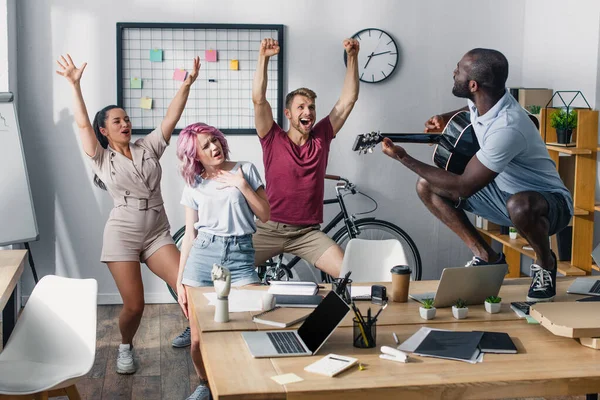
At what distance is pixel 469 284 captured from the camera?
3.07 m

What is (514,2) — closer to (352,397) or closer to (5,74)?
(5,74)

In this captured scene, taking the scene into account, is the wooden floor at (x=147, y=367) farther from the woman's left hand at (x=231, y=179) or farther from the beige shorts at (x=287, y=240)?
the woman's left hand at (x=231, y=179)

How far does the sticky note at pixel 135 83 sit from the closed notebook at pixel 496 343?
135 inches

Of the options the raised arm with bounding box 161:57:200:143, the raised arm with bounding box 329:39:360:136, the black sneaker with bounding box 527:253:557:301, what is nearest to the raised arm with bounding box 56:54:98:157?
the raised arm with bounding box 161:57:200:143

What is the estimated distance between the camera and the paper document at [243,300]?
118 inches

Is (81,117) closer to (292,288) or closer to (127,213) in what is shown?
(127,213)

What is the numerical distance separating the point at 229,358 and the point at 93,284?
3.13 ft

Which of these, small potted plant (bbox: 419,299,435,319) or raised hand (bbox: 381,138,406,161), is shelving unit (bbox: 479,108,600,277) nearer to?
raised hand (bbox: 381,138,406,161)

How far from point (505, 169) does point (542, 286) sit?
0.48 m

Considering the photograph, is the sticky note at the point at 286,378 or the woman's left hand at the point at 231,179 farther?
the woman's left hand at the point at 231,179

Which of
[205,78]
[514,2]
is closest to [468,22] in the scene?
[514,2]

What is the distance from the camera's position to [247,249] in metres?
3.67

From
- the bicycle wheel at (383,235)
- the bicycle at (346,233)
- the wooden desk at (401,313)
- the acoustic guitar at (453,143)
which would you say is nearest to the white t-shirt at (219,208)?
the wooden desk at (401,313)

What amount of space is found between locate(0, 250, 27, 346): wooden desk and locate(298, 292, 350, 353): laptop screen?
4.82 feet
